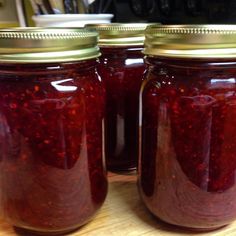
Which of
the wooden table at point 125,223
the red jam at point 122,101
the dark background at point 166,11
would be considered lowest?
the wooden table at point 125,223

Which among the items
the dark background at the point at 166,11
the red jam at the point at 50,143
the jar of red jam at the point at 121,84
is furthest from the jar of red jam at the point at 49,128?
the dark background at the point at 166,11

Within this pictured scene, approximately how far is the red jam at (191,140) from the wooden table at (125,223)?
0.06 feet

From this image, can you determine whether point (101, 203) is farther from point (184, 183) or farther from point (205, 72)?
point (205, 72)

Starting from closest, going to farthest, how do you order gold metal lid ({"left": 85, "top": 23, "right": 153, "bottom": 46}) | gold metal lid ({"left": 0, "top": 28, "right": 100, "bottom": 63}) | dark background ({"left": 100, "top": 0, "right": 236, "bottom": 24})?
gold metal lid ({"left": 0, "top": 28, "right": 100, "bottom": 63}) → gold metal lid ({"left": 85, "top": 23, "right": 153, "bottom": 46}) → dark background ({"left": 100, "top": 0, "right": 236, "bottom": 24})

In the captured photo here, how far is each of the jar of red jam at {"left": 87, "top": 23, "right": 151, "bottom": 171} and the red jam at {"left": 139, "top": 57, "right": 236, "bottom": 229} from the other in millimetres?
100

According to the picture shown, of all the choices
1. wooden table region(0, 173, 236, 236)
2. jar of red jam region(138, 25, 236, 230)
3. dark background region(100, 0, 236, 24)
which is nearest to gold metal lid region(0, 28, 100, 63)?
jar of red jam region(138, 25, 236, 230)

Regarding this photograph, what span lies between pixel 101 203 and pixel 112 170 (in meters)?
0.15

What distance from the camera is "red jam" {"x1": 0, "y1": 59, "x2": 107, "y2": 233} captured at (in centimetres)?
37

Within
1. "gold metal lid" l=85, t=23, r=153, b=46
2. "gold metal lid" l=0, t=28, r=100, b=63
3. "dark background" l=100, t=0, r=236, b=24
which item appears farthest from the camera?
"dark background" l=100, t=0, r=236, b=24

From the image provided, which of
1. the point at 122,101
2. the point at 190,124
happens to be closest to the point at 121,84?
the point at 122,101

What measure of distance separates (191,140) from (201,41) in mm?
119

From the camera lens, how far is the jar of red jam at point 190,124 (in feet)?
1.20

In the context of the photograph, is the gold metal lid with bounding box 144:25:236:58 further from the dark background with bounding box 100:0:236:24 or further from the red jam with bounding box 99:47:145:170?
the dark background with bounding box 100:0:236:24

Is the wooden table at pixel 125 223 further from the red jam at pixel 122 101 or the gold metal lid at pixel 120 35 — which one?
the gold metal lid at pixel 120 35
